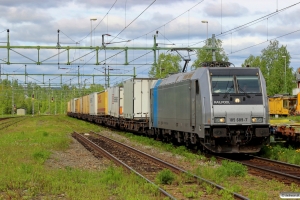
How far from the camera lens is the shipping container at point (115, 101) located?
121 ft

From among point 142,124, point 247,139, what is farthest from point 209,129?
point 142,124

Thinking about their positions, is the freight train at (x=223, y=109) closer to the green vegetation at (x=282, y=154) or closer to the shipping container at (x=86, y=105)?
the green vegetation at (x=282, y=154)

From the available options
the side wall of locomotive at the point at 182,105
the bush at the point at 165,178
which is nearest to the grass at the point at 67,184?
the bush at the point at 165,178

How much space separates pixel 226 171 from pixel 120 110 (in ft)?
77.1

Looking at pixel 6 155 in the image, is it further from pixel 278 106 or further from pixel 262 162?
pixel 278 106

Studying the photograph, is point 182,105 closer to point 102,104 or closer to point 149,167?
point 149,167

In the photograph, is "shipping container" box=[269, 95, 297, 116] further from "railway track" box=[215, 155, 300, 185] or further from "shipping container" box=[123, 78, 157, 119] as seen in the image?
"railway track" box=[215, 155, 300, 185]

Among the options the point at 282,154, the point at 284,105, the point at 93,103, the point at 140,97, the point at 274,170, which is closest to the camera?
the point at 274,170

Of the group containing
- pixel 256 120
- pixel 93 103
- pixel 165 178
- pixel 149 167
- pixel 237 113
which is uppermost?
pixel 93 103

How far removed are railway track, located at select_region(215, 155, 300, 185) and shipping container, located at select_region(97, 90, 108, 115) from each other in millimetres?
27608

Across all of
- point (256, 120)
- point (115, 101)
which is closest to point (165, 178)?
point (256, 120)

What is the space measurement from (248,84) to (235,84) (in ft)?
1.53

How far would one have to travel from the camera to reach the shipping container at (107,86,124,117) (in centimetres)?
3688

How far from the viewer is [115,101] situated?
38.9 meters
